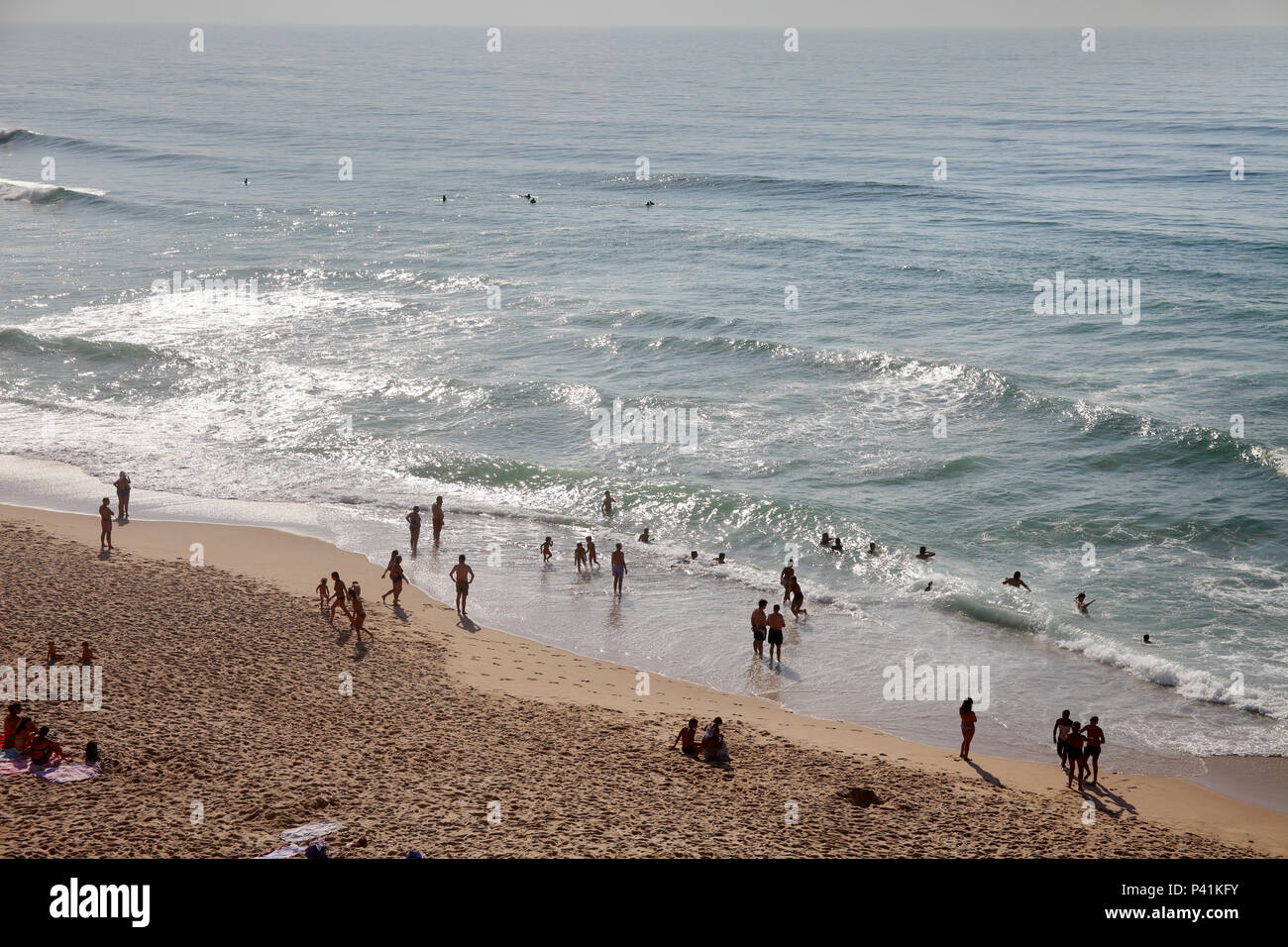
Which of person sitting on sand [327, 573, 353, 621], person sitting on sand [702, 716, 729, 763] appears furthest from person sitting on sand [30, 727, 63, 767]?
person sitting on sand [702, 716, 729, 763]

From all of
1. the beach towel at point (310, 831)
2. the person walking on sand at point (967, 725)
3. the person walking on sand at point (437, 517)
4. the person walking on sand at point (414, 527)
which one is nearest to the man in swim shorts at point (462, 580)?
the person walking on sand at point (414, 527)

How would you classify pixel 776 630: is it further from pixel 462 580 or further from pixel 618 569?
pixel 462 580

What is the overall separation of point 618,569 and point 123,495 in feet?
34.5

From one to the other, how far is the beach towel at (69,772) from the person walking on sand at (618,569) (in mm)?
9703

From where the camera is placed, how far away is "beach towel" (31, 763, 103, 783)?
445 inches

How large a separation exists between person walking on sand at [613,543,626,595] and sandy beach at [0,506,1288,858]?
2.55 m

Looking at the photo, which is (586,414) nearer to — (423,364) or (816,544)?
(423,364)

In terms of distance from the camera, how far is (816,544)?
2186 centimetres

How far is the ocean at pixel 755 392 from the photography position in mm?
18406

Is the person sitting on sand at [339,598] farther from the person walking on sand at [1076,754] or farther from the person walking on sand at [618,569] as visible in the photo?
the person walking on sand at [1076,754]

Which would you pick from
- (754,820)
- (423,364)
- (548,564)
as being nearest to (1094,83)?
(423,364)

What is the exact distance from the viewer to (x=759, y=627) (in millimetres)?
17484

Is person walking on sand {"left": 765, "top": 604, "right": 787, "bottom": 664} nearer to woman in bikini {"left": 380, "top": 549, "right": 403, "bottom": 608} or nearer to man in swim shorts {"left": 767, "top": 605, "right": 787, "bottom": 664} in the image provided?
man in swim shorts {"left": 767, "top": 605, "right": 787, "bottom": 664}

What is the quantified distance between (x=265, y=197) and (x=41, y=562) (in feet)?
144
